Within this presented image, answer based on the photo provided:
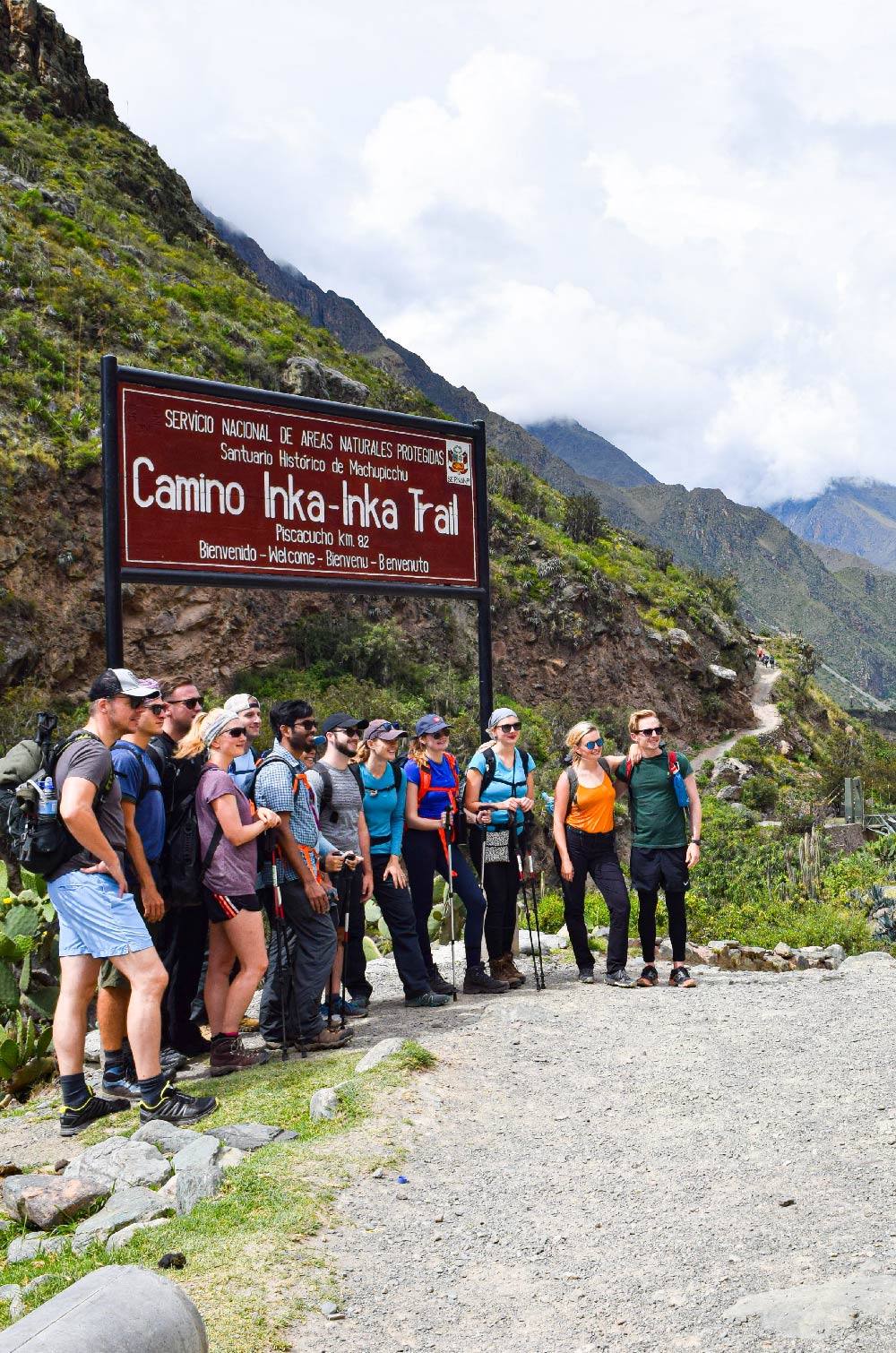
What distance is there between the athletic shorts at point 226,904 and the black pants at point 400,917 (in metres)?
1.24

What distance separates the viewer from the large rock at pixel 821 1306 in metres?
2.65

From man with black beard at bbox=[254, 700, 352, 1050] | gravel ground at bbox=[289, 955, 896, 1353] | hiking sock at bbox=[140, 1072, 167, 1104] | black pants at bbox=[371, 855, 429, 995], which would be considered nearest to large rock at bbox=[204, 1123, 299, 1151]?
hiking sock at bbox=[140, 1072, 167, 1104]

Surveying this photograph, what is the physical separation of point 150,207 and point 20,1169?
45.2 meters

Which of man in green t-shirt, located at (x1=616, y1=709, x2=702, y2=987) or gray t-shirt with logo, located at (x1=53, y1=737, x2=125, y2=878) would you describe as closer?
gray t-shirt with logo, located at (x1=53, y1=737, x2=125, y2=878)

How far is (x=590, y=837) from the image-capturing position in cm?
696

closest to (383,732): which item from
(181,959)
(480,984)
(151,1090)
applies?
(181,959)

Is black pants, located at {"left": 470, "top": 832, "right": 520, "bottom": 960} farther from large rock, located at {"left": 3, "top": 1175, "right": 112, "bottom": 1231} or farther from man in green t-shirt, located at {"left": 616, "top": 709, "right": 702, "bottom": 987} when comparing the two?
large rock, located at {"left": 3, "top": 1175, "right": 112, "bottom": 1231}

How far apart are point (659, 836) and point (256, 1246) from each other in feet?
14.0

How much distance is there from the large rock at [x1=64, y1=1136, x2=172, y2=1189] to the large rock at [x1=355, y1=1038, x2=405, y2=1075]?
113 centimetres

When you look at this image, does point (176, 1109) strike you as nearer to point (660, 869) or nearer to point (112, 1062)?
point (112, 1062)

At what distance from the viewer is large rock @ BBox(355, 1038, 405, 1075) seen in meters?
4.99

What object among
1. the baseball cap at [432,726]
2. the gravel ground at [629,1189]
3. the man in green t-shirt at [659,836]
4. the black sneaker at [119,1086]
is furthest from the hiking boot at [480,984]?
the black sneaker at [119,1086]

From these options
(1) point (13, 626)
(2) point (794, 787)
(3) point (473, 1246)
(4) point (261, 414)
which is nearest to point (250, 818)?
(3) point (473, 1246)

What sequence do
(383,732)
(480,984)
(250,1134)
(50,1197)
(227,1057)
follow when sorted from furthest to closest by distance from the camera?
1. (480,984)
2. (383,732)
3. (227,1057)
4. (250,1134)
5. (50,1197)
